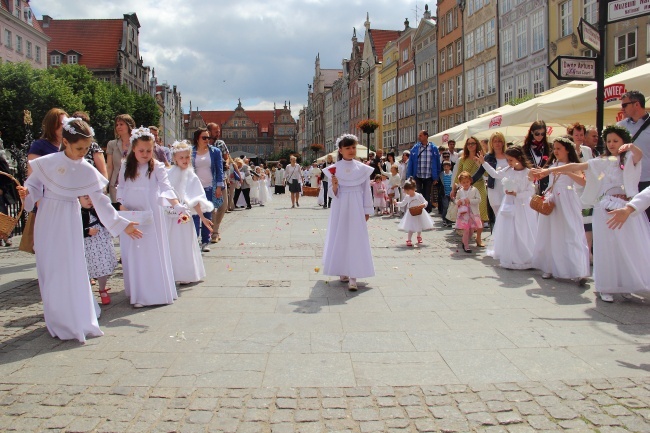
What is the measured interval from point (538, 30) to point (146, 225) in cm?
3294

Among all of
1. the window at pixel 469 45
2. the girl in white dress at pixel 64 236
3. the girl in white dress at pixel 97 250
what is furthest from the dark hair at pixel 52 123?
the window at pixel 469 45

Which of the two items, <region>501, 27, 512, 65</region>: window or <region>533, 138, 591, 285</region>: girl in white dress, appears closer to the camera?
<region>533, 138, 591, 285</region>: girl in white dress

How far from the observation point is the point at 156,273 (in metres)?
6.54

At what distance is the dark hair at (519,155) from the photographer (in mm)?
8742

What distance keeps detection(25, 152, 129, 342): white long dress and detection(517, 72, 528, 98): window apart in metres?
34.7

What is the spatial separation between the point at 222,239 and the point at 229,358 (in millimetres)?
8088

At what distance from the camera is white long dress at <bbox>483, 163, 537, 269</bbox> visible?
8.65m

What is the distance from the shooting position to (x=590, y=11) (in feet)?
94.5

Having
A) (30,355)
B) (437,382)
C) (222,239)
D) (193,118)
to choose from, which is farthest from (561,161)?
(193,118)

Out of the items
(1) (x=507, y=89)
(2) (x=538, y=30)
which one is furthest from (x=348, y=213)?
(1) (x=507, y=89)

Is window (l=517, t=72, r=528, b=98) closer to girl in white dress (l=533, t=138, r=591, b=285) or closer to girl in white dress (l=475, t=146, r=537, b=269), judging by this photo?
girl in white dress (l=475, t=146, r=537, b=269)

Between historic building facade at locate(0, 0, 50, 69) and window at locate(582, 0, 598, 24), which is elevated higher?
historic building facade at locate(0, 0, 50, 69)

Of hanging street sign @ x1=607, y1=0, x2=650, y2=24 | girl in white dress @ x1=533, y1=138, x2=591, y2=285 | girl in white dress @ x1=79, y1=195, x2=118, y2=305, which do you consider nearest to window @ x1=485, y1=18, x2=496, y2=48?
hanging street sign @ x1=607, y1=0, x2=650, y2=24

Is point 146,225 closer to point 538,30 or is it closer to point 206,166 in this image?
point 206,166
